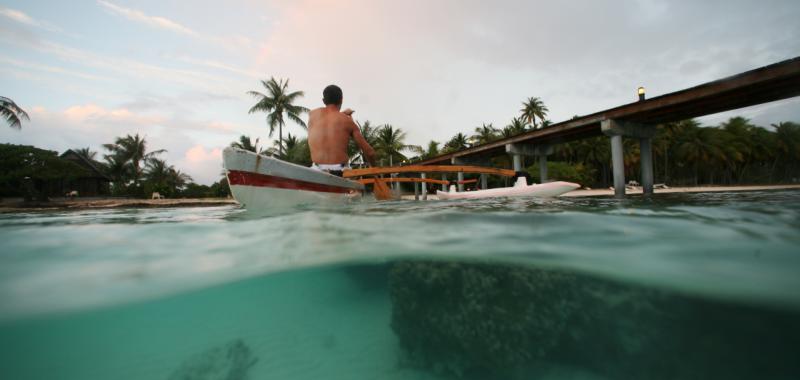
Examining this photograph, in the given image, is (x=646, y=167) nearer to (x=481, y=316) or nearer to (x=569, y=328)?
(x=569, y=328)

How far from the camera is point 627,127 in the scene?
1286cm

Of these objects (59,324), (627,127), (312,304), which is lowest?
(312,304)

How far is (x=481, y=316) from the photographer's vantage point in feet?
9.23

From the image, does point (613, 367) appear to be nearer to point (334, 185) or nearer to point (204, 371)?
point (204, 371)

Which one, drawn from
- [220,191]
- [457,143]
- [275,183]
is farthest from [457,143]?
[275,183]

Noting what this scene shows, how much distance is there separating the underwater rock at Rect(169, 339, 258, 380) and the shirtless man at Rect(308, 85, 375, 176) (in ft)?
12.1

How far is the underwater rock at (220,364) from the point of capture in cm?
253

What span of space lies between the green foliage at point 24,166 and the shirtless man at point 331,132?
22.6m

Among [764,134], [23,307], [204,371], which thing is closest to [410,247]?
[204,371]

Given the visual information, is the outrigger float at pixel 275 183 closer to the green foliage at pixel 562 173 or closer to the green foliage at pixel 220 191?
the green foliage at pixel 220 191

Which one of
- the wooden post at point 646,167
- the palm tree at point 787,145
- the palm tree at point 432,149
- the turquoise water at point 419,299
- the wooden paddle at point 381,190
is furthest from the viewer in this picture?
the palm tree at point 787,145

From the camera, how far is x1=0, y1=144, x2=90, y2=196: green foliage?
1828 cm

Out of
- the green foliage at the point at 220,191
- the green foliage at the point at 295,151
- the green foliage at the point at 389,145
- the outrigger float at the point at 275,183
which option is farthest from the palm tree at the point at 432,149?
the outrigger float at the point at 275,183

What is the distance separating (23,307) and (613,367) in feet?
14.0
